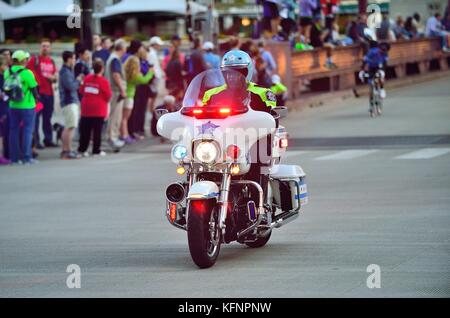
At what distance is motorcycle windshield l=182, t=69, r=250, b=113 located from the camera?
1137 cm

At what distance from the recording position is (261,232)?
1207 cm

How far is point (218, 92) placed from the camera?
451 inches

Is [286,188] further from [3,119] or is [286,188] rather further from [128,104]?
[128,104]

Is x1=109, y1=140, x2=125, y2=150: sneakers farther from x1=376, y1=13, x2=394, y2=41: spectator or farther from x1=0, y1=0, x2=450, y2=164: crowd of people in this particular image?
x1=376, y1=13, x2=394, y2=41: spectator

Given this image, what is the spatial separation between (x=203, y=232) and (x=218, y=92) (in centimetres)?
138

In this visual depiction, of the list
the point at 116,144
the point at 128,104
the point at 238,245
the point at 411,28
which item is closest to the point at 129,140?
the point at 128,104

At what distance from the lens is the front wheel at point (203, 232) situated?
10617 mm

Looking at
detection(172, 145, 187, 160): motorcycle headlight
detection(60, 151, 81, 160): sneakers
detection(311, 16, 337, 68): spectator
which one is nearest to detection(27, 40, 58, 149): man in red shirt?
detection(60, 151, 81, 160): sneakers

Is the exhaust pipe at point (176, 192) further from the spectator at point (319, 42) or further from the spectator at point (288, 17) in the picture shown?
the spectator at point (319, 42)

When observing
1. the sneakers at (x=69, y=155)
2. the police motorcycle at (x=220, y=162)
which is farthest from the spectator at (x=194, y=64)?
the police motorcycle at (x=220, y=162)

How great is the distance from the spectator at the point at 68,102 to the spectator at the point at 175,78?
4.00m
